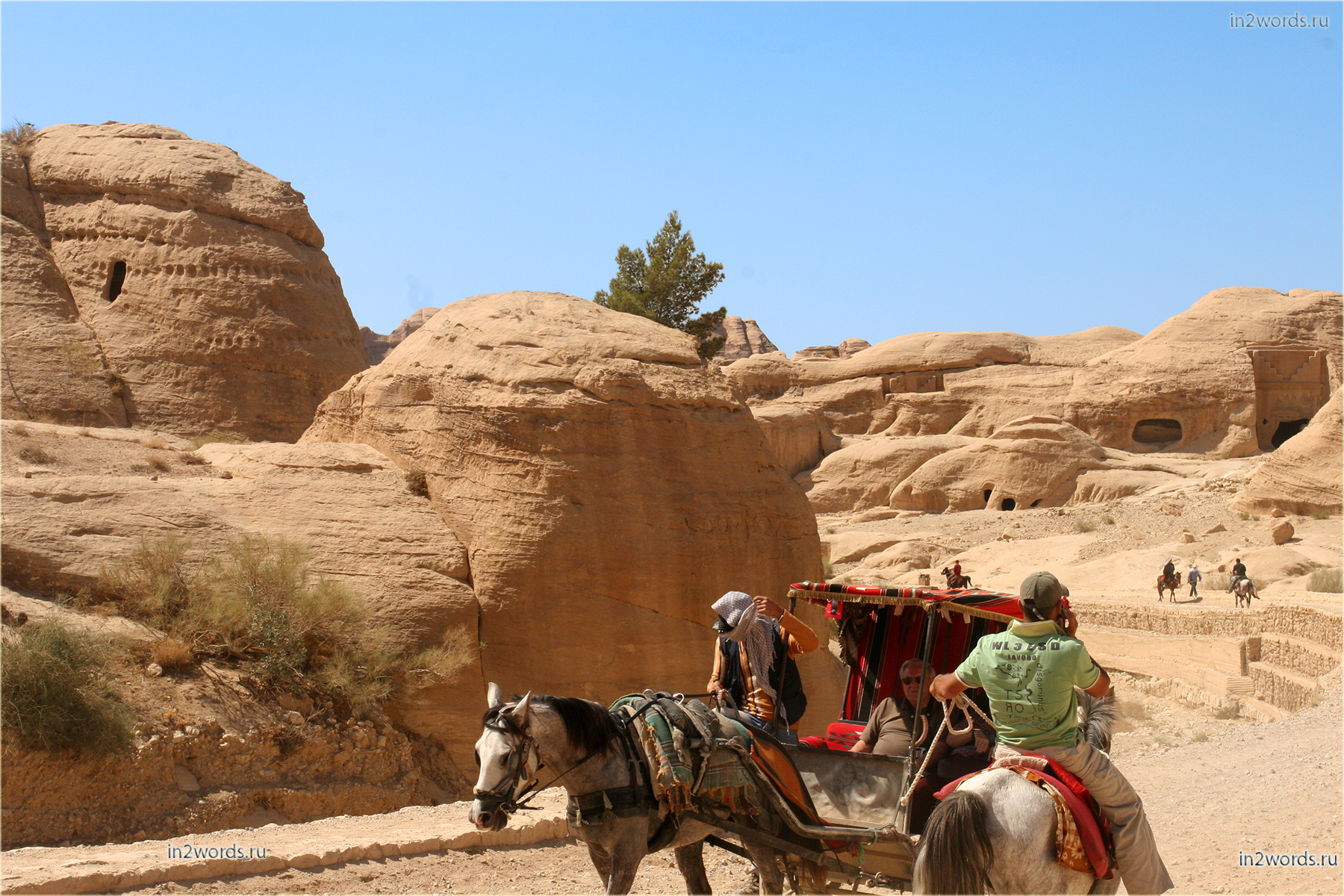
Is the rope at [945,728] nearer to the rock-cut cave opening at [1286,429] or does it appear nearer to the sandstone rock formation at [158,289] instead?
the sandstone rock formation at [158,289]

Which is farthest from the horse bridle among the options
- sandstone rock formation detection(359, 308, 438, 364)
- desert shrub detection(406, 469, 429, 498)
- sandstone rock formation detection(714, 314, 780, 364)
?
sandstone rock formation detection(714, 314, 780, 364)

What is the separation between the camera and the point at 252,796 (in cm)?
885

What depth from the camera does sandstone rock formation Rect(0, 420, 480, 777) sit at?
977 cm

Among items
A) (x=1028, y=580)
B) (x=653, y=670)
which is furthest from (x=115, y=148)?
(x=1028, y=580)

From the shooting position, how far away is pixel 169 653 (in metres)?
9.16

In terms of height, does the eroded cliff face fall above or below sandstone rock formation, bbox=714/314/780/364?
below

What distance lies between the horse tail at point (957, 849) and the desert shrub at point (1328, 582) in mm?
21476

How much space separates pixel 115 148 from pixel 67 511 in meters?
11.3

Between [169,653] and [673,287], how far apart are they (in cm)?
2548

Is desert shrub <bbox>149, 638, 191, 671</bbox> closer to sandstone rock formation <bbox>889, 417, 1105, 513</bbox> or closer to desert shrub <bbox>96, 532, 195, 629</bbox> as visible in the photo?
desert shrub <bbox>96, 532, 195, 629</bbox>

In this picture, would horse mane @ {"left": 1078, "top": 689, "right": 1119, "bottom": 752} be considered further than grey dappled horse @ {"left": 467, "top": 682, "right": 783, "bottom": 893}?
Yes

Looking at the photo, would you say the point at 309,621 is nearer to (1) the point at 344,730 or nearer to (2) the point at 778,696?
(1) the point at 344,730

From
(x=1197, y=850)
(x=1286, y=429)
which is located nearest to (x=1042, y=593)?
(x=1197, y=850)

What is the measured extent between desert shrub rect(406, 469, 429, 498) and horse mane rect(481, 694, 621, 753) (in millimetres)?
6625
